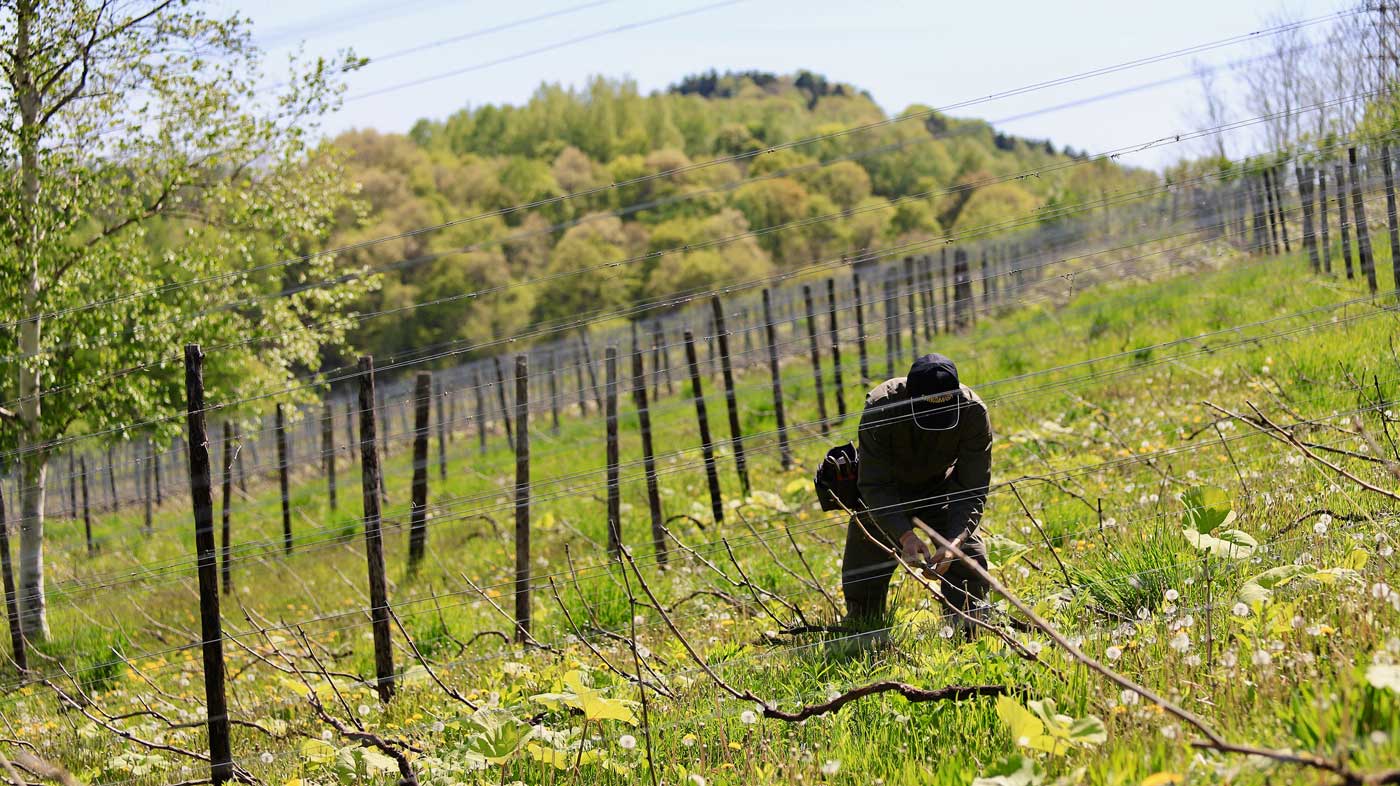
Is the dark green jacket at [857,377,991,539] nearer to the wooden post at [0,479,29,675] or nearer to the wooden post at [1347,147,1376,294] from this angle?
the wooden post at [1347,147,1376,294]

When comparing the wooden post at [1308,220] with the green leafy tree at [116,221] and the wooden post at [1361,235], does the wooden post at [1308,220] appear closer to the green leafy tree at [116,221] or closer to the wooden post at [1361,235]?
the wooden post at [1361,235]

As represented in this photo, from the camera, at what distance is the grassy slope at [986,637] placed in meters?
3.21

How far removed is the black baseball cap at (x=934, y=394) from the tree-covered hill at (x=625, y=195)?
32549mm

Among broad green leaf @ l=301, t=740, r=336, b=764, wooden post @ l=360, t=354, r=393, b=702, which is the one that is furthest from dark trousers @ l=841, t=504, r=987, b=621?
wooden post @ l=360, t=354, r=393, b=702

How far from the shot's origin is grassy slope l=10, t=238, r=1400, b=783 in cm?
321

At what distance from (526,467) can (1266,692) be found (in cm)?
609

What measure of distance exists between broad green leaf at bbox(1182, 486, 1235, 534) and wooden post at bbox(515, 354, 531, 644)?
4317 millimetres

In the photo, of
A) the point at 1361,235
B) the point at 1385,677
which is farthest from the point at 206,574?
the point at 1361,235

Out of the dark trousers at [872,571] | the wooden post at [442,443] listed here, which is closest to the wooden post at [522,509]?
the wooden post at [442,443]

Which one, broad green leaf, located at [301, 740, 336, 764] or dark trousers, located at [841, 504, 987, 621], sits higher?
dark trousers, located at [841, 504, 987, 621]

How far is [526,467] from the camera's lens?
8.31 metres

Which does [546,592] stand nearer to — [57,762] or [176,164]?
[57,762]

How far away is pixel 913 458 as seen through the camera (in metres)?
5.01

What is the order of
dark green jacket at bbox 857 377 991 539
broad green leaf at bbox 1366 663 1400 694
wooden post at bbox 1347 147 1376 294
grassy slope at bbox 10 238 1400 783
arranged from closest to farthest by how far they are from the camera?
broad green leaf at bbox 1366 663 1400 694
grassy slope at bbox 10 238 1400 783
dark green jacket at bbox 857 377 991 539
wooden post at bbox 1347 147 1376 294
